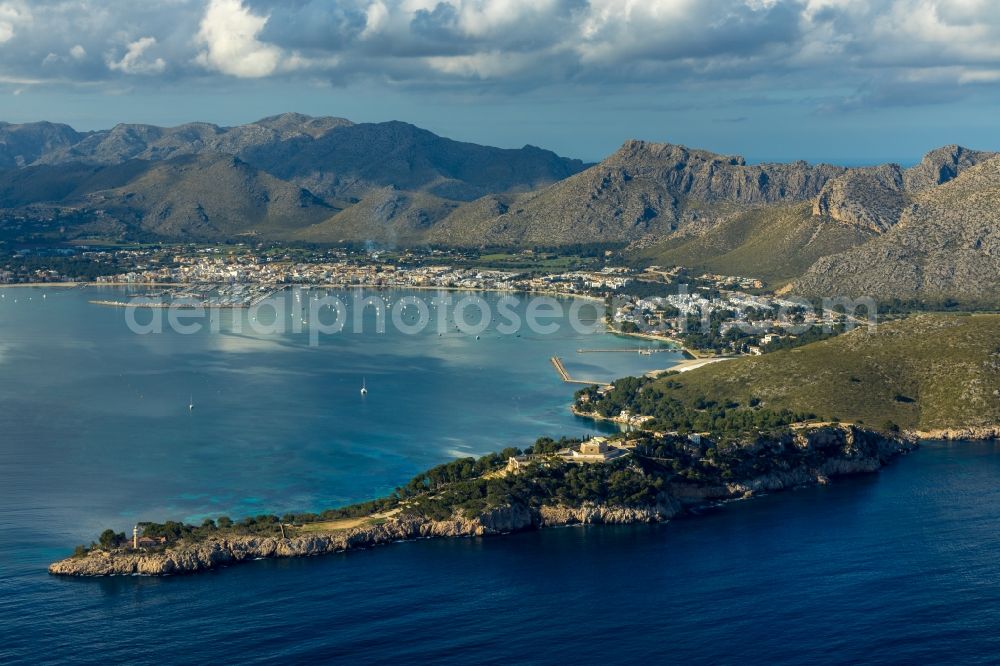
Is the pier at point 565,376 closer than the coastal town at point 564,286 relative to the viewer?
Yes

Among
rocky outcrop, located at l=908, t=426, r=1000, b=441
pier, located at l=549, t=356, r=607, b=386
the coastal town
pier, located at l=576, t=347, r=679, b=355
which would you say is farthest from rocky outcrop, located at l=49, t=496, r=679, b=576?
the coastal town

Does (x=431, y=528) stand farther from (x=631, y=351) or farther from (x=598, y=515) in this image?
(x=631, y=351)

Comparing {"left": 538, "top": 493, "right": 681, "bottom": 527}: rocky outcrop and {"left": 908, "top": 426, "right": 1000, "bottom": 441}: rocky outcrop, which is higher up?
{"left": 908, "top": 426, "right": 1000, "bottom": 441}: rocky outcrop

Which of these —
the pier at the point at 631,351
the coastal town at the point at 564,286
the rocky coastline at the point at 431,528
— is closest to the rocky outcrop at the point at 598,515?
the rocky coastline at the point at 431,528

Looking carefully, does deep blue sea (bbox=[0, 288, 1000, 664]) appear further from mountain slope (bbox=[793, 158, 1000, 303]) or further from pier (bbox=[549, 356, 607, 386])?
mountain slope (bbox=[793, 158, 1000, 303])

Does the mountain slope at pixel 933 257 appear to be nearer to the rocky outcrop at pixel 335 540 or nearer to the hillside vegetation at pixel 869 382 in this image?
the hillside vegetation at pixel 869 382

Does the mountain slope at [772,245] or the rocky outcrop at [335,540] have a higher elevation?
the mountain slope at [772,245]

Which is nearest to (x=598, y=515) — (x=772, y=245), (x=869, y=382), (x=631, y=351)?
(x=869, y=382)

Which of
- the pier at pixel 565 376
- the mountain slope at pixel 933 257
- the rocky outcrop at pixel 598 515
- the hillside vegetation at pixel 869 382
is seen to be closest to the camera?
the rocky outcrop at pixel 598 515
